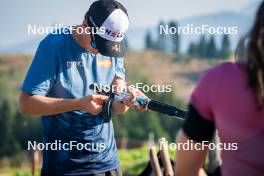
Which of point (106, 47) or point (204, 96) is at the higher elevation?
point (204, 96)

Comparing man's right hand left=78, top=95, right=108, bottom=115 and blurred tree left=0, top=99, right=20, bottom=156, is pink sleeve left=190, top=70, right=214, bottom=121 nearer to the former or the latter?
man's right hand left=78, top=95, right=108, bottom=115

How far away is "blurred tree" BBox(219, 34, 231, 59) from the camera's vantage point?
2517 cm

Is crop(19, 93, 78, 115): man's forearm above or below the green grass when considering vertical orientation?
above

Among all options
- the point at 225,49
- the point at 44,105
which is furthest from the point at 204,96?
the point at 225,49

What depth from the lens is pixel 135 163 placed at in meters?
10.9

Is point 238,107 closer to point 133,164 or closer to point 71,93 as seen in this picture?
point 71,93

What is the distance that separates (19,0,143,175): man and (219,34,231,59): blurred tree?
20.4 metres

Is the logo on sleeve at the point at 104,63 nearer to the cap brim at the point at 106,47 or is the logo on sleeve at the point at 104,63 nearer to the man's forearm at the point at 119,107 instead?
the cap brim at the point at 106,47

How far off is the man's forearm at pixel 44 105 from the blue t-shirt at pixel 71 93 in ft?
0.14

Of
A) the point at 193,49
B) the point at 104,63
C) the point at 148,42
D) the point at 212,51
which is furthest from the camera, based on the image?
the point at 148,42

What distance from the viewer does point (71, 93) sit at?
3.64 metres

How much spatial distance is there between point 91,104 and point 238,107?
1.50 meters

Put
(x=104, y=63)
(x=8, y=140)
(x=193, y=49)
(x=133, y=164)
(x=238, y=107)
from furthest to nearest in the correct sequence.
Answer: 1. (x=193, y=49)
2. (x=8, y=140)
3. (x=133, y=164)
4. (x=104, y=63)
5. (x=238, y=107)

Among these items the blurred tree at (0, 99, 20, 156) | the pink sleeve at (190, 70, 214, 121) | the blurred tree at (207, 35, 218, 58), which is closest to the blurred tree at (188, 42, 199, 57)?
the blurred tree at (207, 35, 218, 58)
